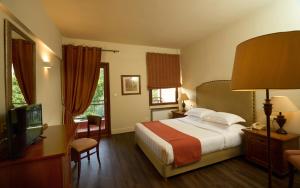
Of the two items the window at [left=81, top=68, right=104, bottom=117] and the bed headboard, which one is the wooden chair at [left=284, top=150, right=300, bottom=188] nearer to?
the bed headboard

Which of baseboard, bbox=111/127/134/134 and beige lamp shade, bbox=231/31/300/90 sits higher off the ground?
beige lamp shade, bbox=231/31/300/90

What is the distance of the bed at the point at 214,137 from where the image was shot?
229 cm

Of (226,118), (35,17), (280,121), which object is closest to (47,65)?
(35,17)

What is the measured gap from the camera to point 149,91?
5.05 meters

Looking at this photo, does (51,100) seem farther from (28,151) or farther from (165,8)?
(165,8)

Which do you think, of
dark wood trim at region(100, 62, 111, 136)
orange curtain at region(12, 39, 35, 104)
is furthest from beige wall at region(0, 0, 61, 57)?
dark wood trim at region(100, 62, 111, 136)

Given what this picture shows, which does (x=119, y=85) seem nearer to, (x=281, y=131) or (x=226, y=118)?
(x=226, y=118)

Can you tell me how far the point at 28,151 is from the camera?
136cm

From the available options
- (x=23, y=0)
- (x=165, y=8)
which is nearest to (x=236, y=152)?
(x=165, y=8)

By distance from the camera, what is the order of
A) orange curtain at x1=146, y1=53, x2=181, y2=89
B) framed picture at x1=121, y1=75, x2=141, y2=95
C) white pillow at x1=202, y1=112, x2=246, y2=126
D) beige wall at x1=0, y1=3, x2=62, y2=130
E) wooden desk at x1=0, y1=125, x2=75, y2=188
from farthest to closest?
orange curtain at x1=146, y1=53, x2=181, y2=89 → framed picture at x1=121, y1=75, x2=141, y2=95 → white pillow at x1=202, y1=112, x2=246, y2=126 → beige wall at x1=0, y1=3, x2=62, y2=130 → wooden desk at x1=0, y1=125, x2=75, y2=188

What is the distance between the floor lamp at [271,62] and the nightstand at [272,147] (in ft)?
6.52

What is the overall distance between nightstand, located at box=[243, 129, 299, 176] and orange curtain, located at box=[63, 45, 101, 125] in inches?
146

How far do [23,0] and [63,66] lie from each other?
2.20 meters

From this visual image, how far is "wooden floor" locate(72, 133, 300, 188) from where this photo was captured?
215 cm
